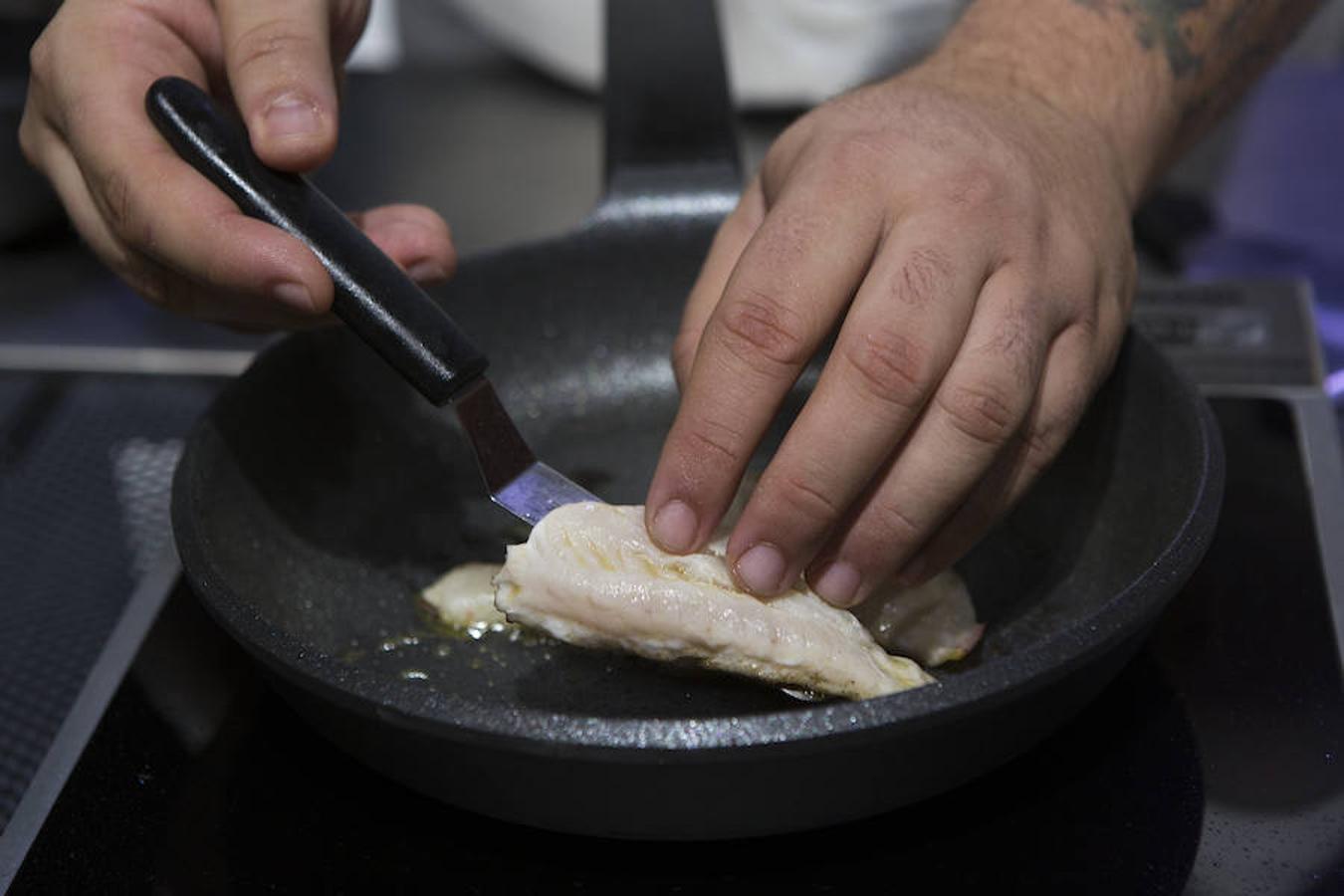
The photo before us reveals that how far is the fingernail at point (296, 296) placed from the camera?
0.74 meters

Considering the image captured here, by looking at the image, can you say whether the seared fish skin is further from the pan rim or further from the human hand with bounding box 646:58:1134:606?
the pan rim

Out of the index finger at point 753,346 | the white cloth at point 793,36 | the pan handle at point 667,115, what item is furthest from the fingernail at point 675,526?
the white cloth at point 793,36

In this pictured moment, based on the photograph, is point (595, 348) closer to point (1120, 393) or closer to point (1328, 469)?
point (1120, 393)

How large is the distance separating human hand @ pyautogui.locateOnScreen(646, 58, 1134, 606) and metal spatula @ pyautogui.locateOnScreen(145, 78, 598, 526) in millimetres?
112

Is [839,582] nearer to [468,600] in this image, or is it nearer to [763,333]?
[763,333]

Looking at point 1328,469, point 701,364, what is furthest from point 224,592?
point 1328,469

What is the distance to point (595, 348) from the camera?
1121 mm

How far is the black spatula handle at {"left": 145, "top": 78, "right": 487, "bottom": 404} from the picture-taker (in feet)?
2.51

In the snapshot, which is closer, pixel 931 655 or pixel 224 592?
pixel 224 592

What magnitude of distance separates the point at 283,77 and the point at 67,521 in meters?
0.43

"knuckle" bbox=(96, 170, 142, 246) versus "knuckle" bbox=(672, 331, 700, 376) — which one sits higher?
"knuckle" bbox=(96, 170, 142, 246)

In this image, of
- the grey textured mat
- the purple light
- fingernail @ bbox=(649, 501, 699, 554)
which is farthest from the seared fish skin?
the purple light

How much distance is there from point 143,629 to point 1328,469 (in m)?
0.84

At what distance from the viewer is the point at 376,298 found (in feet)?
2.51
